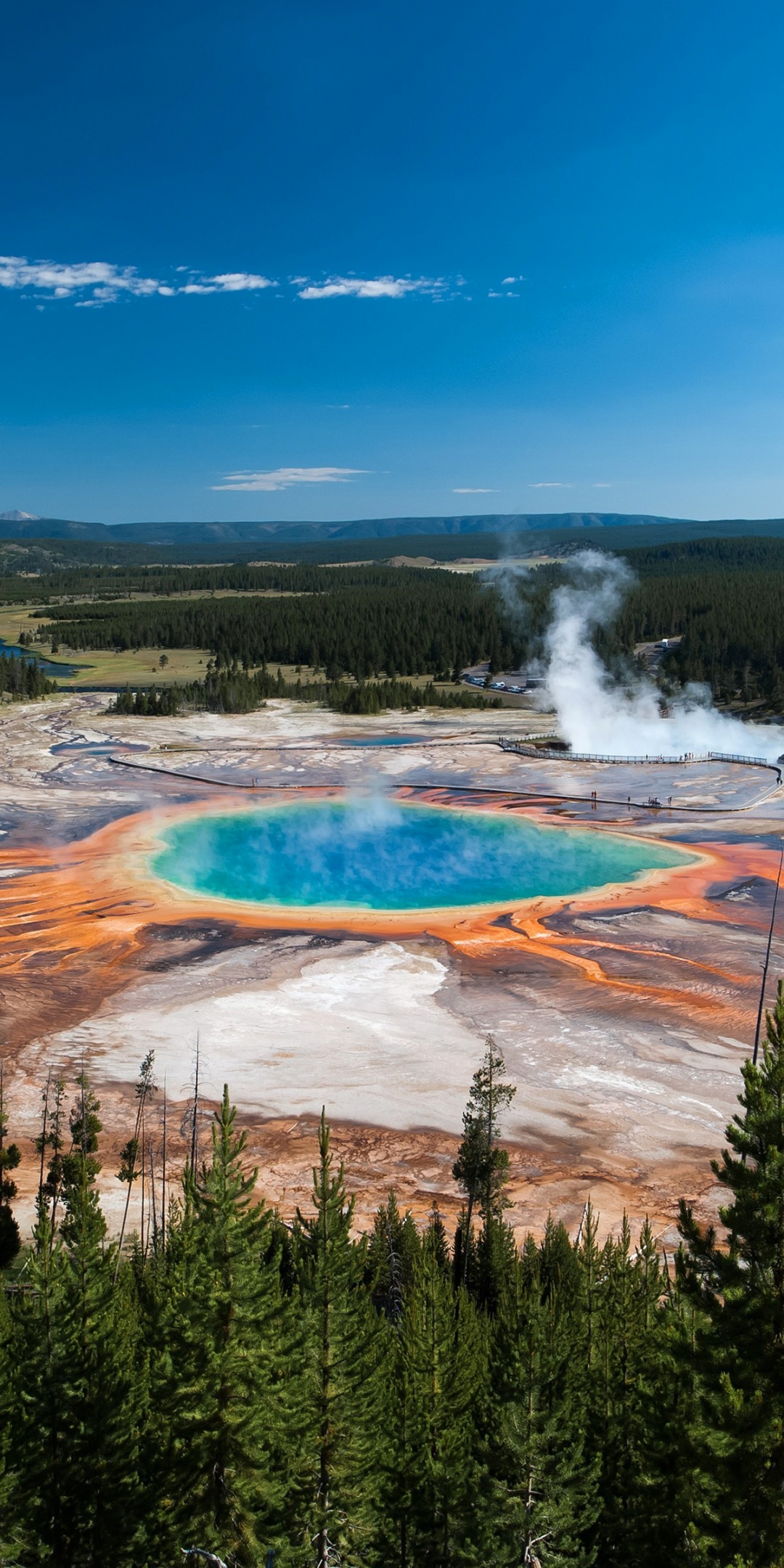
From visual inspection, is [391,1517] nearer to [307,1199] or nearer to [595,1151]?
[307,1199]

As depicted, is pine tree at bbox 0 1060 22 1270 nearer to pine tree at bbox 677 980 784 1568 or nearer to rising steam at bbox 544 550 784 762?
pine tree at bbox 677 980 784 1568

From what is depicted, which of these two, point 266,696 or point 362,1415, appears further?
point 266,696

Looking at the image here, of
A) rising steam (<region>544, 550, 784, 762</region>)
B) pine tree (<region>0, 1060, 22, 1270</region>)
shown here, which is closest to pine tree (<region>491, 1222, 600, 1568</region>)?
pine tree (<region>0, 1060, 22, 1270</region>)

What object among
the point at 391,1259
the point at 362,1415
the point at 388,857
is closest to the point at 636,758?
the point at 388,857

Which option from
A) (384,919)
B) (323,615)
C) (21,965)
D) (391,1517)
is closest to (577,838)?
Result: (384,919)

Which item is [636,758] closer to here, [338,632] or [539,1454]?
[338,632]

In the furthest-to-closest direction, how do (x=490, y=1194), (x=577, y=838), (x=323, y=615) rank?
(x=323, y=615) < (x=577, y=838) < (x=490, y=1194)

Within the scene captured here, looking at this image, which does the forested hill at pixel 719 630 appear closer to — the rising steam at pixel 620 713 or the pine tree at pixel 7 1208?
the rising steam at pixel 620 713
